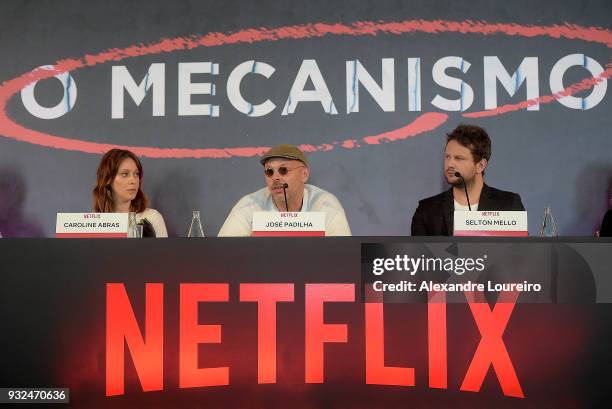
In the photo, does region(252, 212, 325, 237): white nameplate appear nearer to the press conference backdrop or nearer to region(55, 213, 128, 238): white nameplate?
region(55, 213, 128, 238): white nameplate

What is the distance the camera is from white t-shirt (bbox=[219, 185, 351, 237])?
286cm

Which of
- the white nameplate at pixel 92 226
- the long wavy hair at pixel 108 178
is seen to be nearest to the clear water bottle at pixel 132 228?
the white nameplate at pixel 92 226

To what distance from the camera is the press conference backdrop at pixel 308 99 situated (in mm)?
3750

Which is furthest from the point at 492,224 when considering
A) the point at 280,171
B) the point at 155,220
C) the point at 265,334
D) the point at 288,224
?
the point at 155,220

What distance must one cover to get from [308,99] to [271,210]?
91 centimetres

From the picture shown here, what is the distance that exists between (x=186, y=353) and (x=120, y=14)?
2784 mm

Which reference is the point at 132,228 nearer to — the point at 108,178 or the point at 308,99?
the point at 108,178

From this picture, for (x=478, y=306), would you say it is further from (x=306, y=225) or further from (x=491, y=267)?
(x=306, y=225)

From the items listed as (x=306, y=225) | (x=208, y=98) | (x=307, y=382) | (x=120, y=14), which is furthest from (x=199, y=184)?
(x=307, y=382)

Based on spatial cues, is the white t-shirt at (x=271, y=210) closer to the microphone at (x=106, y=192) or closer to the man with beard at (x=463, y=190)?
the man with beard at (x=463, y=190)

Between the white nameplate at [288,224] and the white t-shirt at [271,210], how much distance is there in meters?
0.66

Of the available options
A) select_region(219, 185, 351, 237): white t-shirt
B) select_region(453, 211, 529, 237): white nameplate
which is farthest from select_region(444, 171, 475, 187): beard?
select_region(453, 211, 529, 237): white nameplate

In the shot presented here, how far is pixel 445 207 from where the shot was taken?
334 cm

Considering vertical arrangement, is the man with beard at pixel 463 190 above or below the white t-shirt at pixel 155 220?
above
